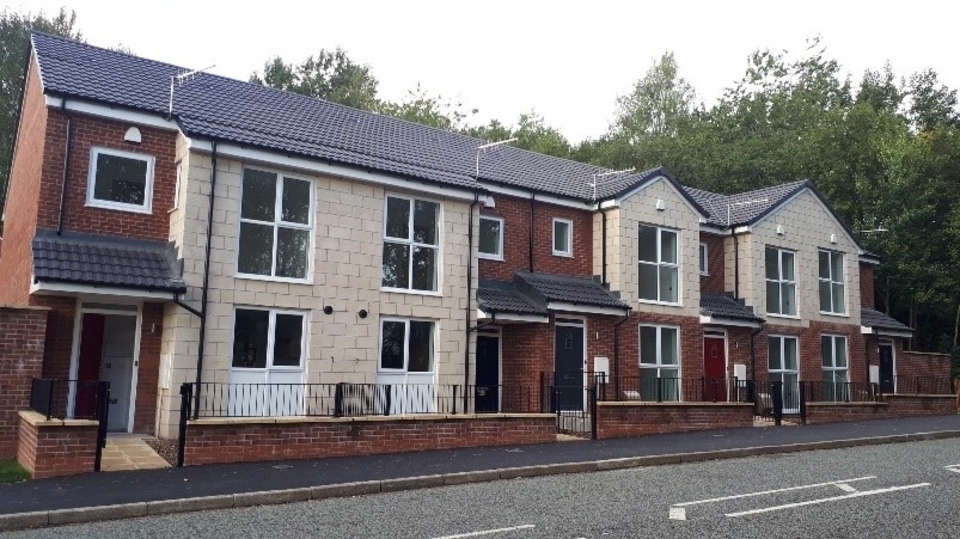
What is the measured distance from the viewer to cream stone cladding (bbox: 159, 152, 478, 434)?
1341 cm

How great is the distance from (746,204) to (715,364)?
5.82m

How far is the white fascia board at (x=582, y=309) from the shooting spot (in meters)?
17.8

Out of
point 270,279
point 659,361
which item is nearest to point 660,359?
point 659,361

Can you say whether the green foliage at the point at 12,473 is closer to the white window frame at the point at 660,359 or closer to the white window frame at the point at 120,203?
the white window frame at the point at 120,203

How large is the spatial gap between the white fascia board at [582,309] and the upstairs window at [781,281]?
692 cm

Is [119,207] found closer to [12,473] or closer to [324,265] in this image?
[324,265]

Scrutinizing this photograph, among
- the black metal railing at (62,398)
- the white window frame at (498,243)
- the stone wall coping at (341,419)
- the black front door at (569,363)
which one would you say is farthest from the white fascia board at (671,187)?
the black metal railing at (62,398)

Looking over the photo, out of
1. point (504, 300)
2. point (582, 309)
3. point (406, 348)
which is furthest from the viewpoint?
point (582, 309)

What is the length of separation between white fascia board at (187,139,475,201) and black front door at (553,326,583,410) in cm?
440

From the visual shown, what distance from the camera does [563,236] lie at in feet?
67.9

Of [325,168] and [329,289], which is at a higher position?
[325,168]

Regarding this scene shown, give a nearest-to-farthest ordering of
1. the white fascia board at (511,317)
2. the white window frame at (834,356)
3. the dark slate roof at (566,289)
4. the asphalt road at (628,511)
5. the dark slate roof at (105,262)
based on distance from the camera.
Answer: the asphalt road at (628,511) → the dark slate roof at (105,262) → the white fascia board at (511,317) → the dark slate roof at (566,289) → the white window frame at (834,356)

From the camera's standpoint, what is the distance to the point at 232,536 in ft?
24.8

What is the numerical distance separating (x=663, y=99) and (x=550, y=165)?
25175 millimetres
